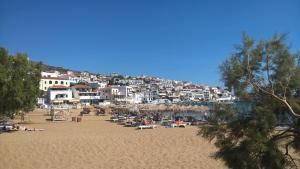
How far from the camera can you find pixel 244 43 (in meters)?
7.89

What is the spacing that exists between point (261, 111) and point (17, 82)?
24402mm

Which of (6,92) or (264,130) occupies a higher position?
(6,92)

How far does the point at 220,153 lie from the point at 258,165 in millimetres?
952

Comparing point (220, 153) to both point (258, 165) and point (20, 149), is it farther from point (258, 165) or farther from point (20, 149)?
point (20, 149)

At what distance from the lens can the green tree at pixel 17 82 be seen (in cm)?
2742

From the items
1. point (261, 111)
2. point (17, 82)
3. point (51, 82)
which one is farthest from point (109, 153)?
point (51, 82)

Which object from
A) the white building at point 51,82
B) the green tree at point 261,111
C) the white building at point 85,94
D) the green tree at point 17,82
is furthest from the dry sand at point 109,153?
the white building at point 85,94

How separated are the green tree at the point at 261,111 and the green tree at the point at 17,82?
2247 cm

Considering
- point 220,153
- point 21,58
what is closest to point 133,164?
point 220,153

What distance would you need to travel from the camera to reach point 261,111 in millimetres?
7645

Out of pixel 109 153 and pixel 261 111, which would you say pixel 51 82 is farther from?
pixel 261 111

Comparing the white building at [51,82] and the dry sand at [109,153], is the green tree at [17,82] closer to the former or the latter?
the dry sand at [109,153]

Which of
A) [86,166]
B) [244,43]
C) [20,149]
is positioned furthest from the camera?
[20,149]

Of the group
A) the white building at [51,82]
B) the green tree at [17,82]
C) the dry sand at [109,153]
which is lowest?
the dry sand at [109,153]
